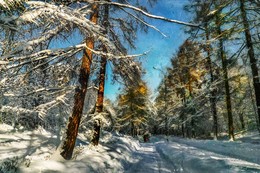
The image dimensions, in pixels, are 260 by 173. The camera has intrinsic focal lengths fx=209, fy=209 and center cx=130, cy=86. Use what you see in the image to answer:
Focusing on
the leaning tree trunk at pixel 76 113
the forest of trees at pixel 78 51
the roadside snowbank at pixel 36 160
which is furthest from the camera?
the leaning tree trunk at pixel 76 113

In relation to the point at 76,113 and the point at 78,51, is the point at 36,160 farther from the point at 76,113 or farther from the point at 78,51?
the point at 78,51

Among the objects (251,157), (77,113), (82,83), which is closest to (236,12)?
(251,157)

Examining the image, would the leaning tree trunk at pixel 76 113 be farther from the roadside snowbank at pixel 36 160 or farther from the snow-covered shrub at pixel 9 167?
the snow-covered shrub at pixel 9 167

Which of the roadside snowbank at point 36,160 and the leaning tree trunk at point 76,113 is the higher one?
the leaning tree trunk at point 76,113

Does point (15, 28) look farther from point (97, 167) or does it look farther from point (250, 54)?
point (250, 54)

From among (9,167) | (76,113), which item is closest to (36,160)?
(9,167)

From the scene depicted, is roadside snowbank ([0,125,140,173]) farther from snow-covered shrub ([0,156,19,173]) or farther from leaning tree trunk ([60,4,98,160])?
leaning tree trunk ([60,4,98,160])

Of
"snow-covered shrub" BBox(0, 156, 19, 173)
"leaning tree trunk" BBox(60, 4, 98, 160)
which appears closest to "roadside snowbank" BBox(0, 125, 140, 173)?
"snow-covered shrub" BBox(0, 156, 19, 173)

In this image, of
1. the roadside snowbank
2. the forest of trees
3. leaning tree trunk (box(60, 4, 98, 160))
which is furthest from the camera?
leaning tree trunk (box(60, 4, 98, 160))

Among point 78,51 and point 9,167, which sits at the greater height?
point 78,51

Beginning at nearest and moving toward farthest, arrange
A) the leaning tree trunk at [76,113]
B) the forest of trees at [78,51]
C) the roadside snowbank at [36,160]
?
1. the forest of trees at [78,51]
2. the roadside snowbank at [36,160]
3. the leaning tree trunk at [76,113]

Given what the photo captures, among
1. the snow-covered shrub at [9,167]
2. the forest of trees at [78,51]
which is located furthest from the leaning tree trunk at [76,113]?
the snow-covered shrub at [9,167]

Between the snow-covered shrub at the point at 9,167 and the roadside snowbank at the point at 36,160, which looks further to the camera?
the roadside snowbank at the point at 36,160

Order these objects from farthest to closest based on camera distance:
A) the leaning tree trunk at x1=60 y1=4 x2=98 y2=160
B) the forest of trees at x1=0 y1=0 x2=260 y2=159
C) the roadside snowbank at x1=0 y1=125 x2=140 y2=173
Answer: the leaning tree trunk at x1=60 y1=4 x2=98 y2=160
the roadside snowbank at x1=0 y1=125 x2=140 y2=173
the forest of trees at x1=0 y1=0 x2=260 y2=159
